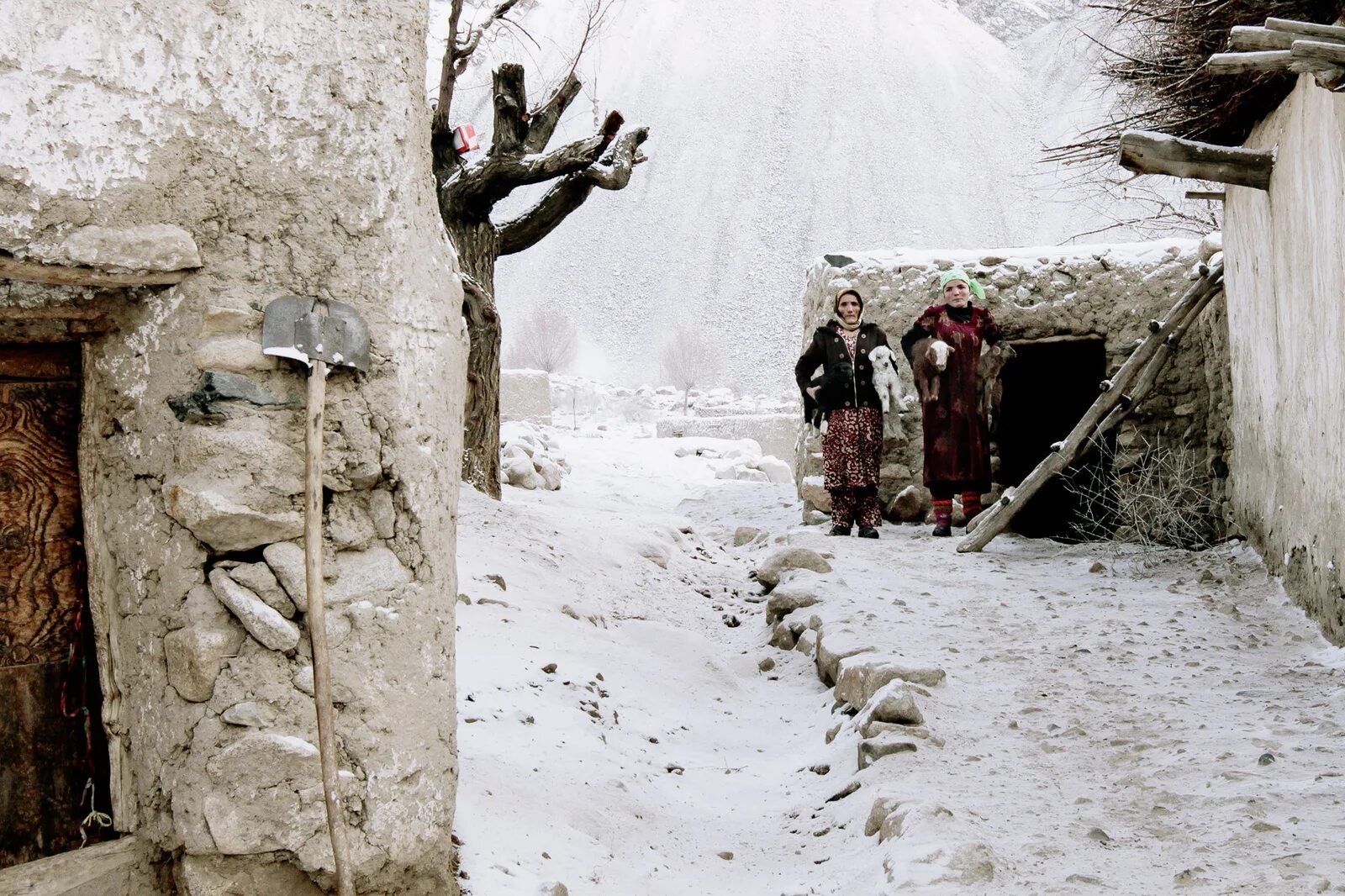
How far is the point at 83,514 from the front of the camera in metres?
2.48

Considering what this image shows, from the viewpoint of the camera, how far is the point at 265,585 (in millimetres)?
2363

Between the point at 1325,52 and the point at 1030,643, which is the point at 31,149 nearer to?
the point at 1325,52

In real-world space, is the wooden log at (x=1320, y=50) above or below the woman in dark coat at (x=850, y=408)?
above

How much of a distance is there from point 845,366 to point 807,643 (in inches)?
105

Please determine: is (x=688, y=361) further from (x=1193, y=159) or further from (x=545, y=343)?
(x=1193, y=159)

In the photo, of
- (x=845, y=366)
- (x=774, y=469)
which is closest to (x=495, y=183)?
(x=845, y=366)

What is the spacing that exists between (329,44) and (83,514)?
1.17 m

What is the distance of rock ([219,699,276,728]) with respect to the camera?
232 cm

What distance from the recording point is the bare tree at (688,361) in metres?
36.9

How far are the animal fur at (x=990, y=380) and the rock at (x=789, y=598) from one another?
7.60ft

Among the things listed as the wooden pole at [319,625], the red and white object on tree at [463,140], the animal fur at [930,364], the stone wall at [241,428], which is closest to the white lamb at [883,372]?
the animal fur at [930,364]

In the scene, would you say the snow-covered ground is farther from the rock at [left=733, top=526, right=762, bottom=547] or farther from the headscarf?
the headscarf

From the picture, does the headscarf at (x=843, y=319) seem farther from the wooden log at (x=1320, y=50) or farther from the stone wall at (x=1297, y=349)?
the wooden log at (x=1320, y=50)

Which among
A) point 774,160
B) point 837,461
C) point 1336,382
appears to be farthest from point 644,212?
point 1336,382
